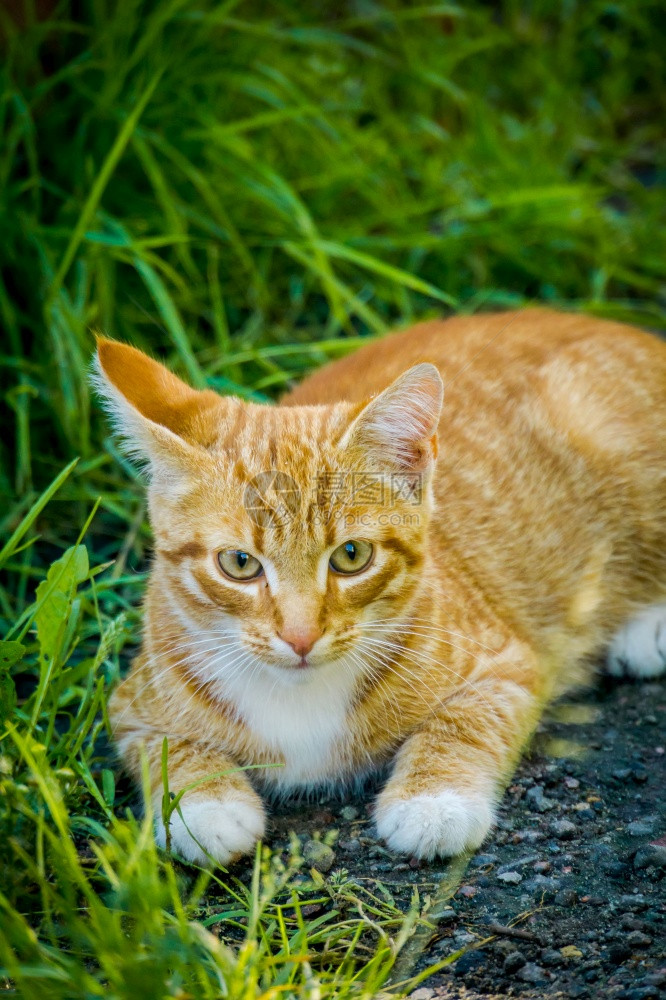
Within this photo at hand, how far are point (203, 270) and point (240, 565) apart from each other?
7.65 feet

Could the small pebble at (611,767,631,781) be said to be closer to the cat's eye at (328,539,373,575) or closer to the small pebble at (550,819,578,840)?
the small pebble at (550,819,578,840)

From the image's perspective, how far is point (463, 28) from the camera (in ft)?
20.1

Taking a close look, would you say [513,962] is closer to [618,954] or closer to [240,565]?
[618,954]

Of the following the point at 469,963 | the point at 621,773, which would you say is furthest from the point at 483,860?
the point at 621,773

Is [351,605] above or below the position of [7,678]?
above

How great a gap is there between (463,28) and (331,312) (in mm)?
2618

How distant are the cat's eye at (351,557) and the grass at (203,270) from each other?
0.61 meters

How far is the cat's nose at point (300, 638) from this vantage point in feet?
7.35

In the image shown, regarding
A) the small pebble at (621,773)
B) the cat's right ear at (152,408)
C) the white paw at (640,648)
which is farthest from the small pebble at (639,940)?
the cat's right ear at (152,408)

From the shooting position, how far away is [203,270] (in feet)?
14.4

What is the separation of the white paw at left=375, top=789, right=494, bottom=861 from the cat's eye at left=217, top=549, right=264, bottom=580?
0.64 metres

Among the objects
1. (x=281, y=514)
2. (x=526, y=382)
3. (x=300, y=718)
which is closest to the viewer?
(x=281, y=514)

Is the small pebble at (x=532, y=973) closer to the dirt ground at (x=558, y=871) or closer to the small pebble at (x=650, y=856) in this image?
the dirt ground at (x=558, y=871)

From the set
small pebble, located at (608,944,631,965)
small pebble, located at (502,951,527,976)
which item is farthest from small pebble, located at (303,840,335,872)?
small pebble, located at (608,944,631,965)
